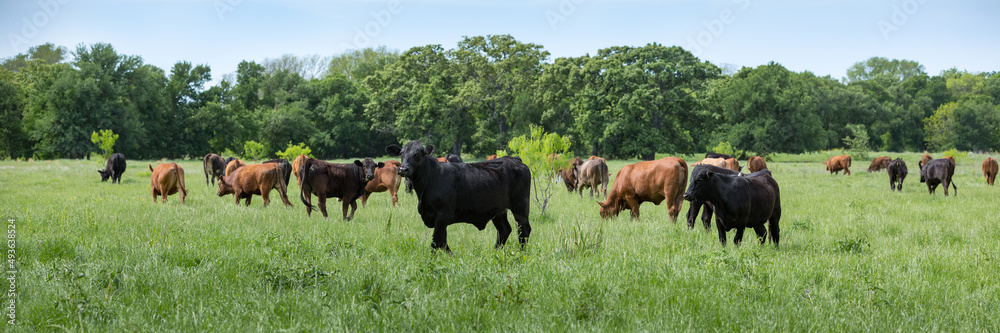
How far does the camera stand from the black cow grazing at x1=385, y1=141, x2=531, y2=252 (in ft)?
21.5

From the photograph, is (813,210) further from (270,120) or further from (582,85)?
(270,120)

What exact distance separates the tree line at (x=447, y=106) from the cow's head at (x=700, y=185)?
4281 centimetres

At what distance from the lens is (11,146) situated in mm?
58875

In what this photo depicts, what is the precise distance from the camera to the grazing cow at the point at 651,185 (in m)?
10.4

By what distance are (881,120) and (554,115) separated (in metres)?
54.9

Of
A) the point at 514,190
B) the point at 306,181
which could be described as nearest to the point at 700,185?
the point at 514,190

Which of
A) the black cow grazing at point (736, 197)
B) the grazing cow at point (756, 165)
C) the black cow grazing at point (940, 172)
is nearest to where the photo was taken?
the black cow grazing at point (736, 197)

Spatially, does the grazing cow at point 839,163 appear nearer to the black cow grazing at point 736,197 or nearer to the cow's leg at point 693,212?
the cow's leg at point 693,212

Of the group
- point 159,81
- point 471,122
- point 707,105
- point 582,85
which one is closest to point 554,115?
point 582,85

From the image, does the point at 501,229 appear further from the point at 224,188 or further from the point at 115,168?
the point at 115,168

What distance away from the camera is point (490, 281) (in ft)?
16.7

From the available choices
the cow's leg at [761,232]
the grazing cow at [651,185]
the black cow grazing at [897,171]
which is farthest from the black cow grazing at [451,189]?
the black cow grazing at [897,171]

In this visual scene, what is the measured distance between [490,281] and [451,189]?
5.86 feet
